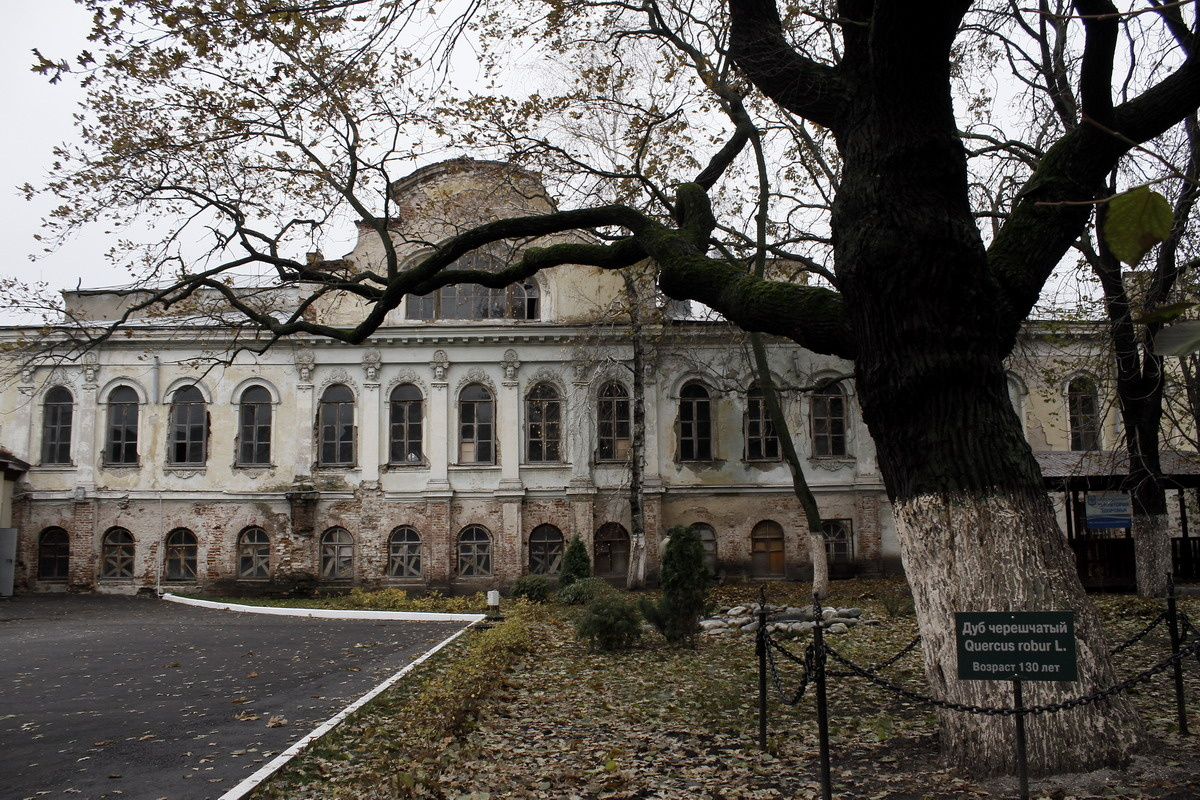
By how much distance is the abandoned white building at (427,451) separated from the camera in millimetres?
26344

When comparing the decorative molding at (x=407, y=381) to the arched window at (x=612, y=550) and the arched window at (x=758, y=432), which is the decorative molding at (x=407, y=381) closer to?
the arched window at (x=612, y=550)

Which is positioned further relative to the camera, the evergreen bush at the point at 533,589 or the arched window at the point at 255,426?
the arched window at the point at 255,426

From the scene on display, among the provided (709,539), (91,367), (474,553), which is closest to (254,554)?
(474,553)

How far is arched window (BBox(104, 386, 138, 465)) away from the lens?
89.3ft

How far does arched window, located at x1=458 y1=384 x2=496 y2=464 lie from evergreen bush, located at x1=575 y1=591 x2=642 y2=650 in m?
13.8

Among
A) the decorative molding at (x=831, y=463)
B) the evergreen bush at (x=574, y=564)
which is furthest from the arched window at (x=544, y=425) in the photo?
the decorative molding at (x=831, y=463)

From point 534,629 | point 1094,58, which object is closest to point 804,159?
point 534,629

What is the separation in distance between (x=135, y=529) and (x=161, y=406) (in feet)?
11.9

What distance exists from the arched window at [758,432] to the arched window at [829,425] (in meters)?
1.27

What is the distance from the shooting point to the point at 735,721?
27.6 feet

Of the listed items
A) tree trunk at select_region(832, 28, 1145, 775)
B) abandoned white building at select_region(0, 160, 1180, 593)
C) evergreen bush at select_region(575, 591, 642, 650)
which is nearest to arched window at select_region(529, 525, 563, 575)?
abandoned white building at select_region(0, 160, 1180, 593)

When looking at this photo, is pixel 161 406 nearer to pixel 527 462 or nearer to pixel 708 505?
pixel 527 462

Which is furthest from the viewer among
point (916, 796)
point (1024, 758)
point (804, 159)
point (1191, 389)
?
point (804, 159)

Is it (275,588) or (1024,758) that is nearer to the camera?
(1024,758)
